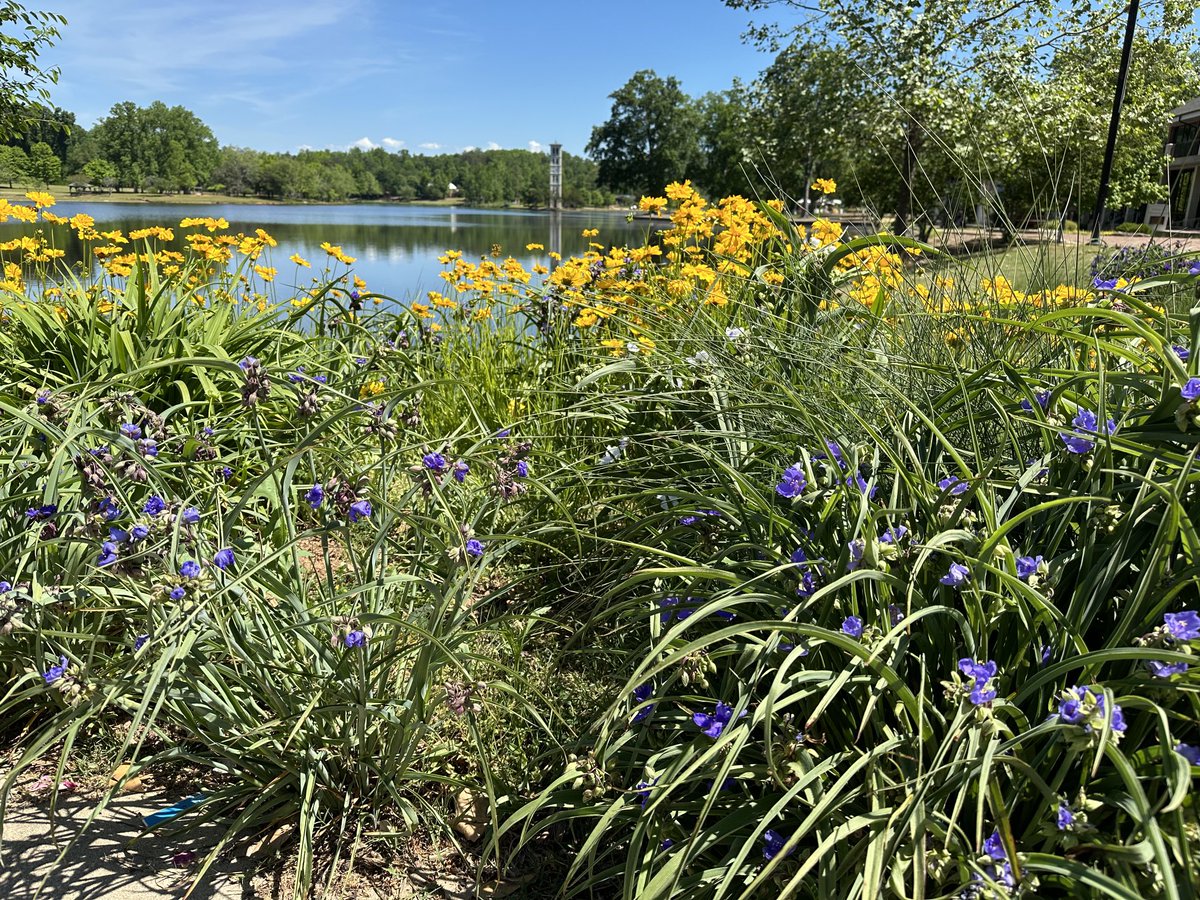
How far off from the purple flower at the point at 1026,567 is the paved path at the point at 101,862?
59.9 inches

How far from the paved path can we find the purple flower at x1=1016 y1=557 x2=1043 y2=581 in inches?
59.9

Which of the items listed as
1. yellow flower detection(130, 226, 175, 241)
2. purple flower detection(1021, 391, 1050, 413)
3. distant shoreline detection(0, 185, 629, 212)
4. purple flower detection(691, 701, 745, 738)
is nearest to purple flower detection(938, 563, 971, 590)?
purple flower detection(691, 701, 745, 738)

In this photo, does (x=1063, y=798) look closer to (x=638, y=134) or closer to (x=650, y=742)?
(x=650, y=742)

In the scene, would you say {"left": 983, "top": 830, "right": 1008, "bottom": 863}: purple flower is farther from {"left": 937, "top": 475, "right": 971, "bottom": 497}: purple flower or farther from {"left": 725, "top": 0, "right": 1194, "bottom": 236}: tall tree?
{"left": 725, "top": 0, "right": 1194, "bottom": 236}: tall tree

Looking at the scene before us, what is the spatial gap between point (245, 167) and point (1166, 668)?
77322mm

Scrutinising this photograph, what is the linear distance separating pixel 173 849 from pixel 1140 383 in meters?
2.04

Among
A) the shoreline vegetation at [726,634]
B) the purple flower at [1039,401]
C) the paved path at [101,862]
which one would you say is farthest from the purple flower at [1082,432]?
the paved path at [101,862]

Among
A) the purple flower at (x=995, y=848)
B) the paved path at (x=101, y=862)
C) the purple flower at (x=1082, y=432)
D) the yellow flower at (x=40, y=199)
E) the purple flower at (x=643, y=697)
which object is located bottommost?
the paved path at (x=101, y=862)

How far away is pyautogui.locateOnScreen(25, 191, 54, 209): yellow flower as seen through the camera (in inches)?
145

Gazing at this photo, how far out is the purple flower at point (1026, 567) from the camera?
116 centimetres

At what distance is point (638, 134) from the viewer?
222 feet

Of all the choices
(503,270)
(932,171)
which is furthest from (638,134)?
(503,270)

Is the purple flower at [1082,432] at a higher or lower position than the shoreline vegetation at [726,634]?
higher

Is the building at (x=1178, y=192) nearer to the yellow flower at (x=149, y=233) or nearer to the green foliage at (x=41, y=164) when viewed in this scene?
the yellow flower at (x=149, y=233)
